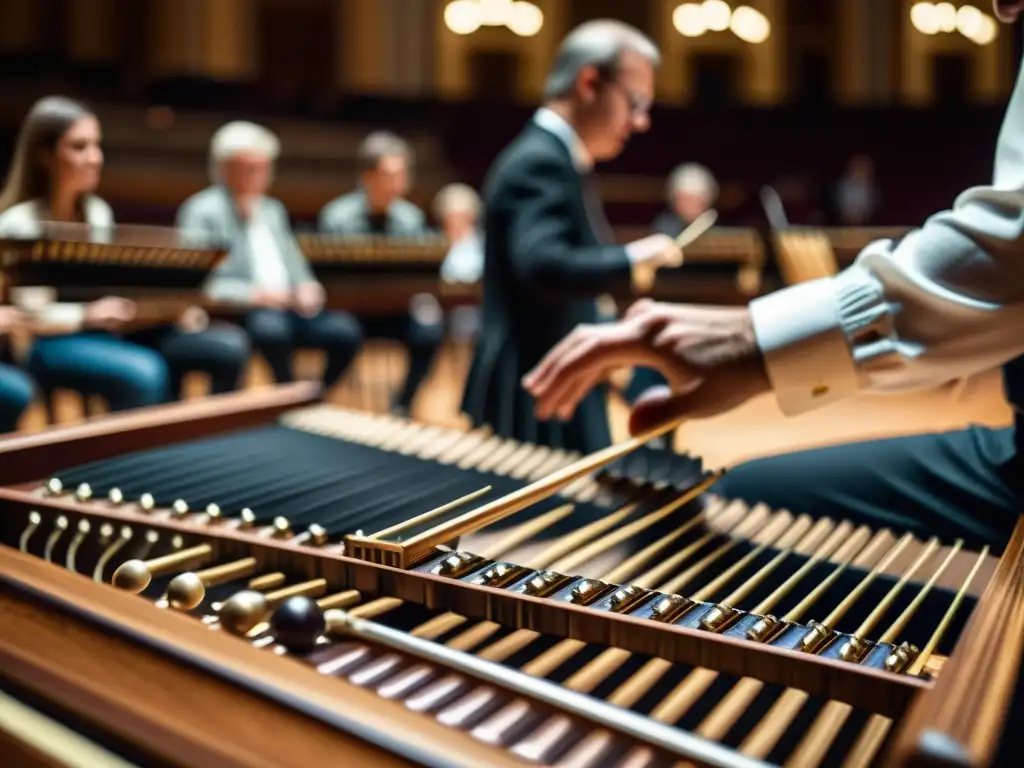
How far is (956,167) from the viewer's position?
9734mm

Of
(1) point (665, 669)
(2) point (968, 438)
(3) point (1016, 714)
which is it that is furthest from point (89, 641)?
(2) point (968, 438)

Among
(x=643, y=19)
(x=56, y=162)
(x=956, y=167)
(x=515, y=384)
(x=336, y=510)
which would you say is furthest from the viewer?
(x=643, y=19)

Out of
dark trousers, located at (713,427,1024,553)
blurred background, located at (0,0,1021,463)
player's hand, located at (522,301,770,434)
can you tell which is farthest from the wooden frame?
blurred background, located at (0,0,1021,463)

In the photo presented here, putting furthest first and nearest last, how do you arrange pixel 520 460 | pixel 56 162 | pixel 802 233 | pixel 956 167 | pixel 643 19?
pixel 643 19 → pixel 956 167 → pixel 802 233 → pixel 56 162 → pixel 520 460

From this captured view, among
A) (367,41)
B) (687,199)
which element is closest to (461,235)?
(687,199)

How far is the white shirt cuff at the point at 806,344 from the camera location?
99cm

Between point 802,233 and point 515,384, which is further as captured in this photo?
point 802,233

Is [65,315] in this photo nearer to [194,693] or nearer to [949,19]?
[194,693]

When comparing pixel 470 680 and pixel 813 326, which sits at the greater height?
pixel 813 326

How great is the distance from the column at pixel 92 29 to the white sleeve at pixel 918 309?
1092 centimetres

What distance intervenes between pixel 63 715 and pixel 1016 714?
0.59 metres

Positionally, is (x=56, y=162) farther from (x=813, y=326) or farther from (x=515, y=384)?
(x=813, y=326)

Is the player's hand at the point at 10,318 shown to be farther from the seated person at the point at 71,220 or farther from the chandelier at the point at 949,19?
the chandelier at the point at 949,19

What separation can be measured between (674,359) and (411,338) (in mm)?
3994
